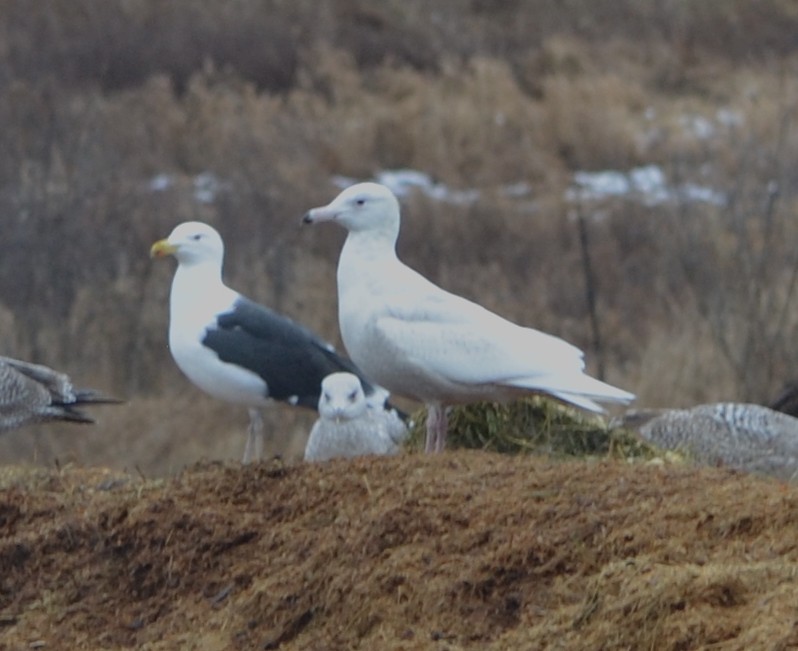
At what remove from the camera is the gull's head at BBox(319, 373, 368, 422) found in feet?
27.1

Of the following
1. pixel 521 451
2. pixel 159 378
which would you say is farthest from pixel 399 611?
pixel 159 378

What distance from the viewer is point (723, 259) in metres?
16.4

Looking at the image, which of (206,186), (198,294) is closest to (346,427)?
(198,294)

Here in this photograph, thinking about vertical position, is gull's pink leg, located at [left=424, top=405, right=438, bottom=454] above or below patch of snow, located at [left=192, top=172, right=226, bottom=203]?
below

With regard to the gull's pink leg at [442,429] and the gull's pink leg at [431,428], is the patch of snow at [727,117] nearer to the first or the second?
the gull's pink leg at [442,429]

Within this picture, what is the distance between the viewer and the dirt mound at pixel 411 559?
4.95 m

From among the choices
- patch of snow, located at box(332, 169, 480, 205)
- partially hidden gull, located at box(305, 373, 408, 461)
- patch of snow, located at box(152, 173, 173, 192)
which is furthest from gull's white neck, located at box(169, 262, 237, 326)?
patch of snow, located at box(332, 169, 480, 205)

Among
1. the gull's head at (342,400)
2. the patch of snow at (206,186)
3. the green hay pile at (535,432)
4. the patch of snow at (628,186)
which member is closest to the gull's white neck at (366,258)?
the gull's head at (342,400)

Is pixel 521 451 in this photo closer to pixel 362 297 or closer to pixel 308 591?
pixel 362 297

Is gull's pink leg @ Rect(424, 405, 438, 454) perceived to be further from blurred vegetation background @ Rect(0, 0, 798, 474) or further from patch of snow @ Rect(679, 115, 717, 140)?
patch of snow @ Rect(679, 115, 717, 140)

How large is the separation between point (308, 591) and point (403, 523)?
15.6 inches

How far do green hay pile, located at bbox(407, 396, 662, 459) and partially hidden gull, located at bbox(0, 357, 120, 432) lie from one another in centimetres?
182

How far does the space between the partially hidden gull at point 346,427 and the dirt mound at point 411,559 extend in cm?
159

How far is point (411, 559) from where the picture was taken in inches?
219
